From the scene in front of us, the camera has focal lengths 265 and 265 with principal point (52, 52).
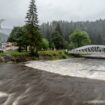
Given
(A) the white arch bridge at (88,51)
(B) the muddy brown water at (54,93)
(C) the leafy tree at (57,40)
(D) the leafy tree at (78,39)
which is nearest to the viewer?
(B) the muddy brown water at (54,93)

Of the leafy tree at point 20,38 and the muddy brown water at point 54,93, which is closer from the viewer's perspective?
the muddy brown water at point 54,93

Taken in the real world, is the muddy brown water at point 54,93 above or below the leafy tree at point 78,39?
below

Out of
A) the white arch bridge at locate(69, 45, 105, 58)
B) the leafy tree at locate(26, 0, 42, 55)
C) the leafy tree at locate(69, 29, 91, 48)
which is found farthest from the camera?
the leafy tree at locate(69, 29, 91, 48)

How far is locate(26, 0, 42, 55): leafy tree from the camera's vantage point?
269 ft

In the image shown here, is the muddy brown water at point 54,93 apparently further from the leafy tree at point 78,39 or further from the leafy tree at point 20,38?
the leafy tree at point 78,39

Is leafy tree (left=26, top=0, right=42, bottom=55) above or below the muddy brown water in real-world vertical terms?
above

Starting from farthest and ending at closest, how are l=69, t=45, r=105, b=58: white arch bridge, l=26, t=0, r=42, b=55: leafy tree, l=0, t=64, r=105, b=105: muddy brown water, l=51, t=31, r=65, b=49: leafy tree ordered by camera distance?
l=51, t=31, r=65, b=49: leafy tree
l=69, t=45, r=105, b=58: white arch bridge
l=26, t=0, r=42, b=55: leafy tree
l=0, t=64, r=105, b=105: muddy brown water

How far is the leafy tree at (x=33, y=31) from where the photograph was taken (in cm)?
8194

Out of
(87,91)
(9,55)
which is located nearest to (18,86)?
(87,91)

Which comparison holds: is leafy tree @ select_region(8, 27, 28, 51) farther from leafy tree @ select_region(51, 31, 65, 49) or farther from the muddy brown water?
the muddy brown water

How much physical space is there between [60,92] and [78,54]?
8672 cm

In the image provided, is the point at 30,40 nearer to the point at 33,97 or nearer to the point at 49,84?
the point at 49,84

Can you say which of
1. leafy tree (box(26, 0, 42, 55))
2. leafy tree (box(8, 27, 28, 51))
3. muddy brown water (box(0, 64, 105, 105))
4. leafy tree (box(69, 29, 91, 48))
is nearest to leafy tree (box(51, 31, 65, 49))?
leafy tree (box(69, 29, 91, 48))

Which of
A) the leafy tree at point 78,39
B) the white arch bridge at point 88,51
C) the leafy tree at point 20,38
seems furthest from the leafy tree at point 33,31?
the leafy tree at point 78,39
